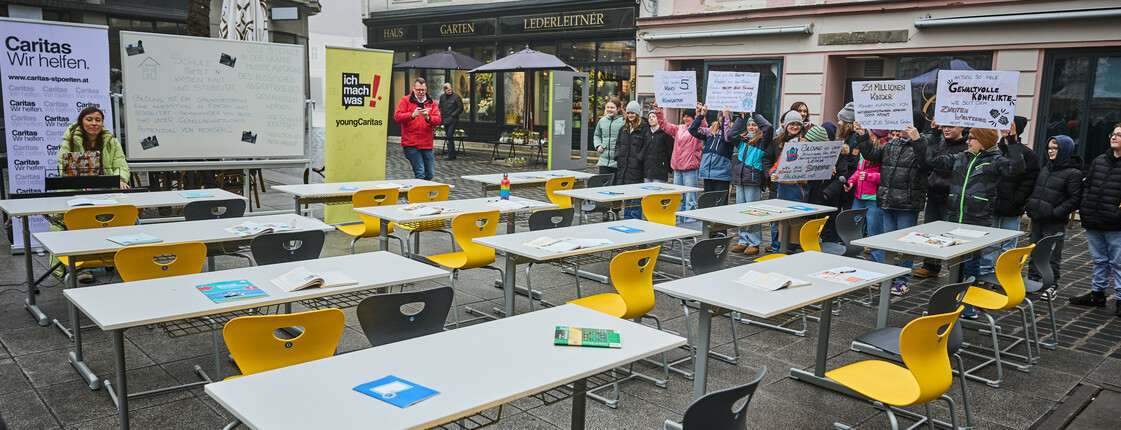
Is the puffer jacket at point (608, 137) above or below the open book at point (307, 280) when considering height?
above

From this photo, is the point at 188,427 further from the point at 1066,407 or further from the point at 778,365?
the point at 1066,407

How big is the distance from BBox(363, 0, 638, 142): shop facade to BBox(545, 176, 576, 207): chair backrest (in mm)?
9558

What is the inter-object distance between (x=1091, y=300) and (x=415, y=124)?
8.24 meters

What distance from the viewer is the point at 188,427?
4023mm

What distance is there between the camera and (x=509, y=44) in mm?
20875

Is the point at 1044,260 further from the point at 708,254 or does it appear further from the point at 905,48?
the point at 905,48

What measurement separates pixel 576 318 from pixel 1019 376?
360 centimetres

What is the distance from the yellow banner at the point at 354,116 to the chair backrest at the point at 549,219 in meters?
4.51

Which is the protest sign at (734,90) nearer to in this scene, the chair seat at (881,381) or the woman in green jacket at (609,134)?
the woman in green jacket at (609,134)

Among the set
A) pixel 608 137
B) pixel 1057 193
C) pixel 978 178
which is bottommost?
pixel 1057 193

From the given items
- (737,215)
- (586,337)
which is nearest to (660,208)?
(737,215)

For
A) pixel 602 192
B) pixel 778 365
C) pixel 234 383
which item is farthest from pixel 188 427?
pixel 602 192

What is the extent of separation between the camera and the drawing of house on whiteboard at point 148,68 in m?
8.65

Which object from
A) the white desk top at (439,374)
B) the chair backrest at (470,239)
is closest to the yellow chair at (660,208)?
the chair backrest at (470,239)
